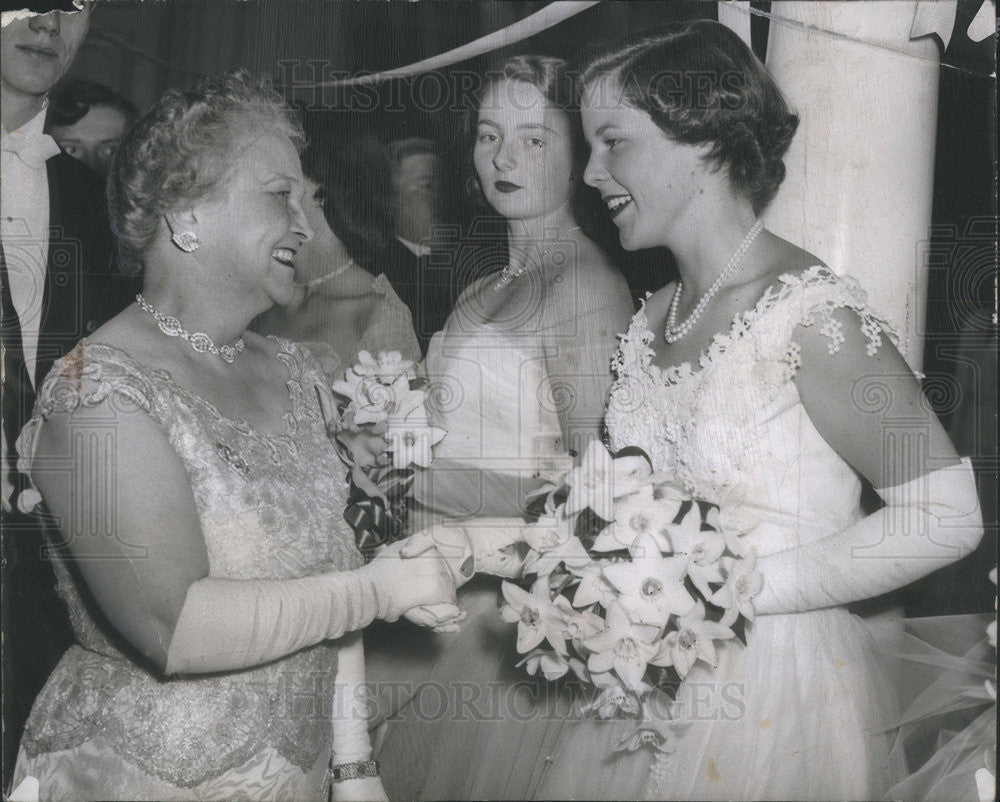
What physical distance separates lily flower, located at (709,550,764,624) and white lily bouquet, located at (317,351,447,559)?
605 millimetres

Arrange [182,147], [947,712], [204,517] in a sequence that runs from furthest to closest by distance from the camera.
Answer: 1. [947,712]
2. [182,147]
3. [204,517]

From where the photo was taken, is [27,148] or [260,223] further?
[27,148]

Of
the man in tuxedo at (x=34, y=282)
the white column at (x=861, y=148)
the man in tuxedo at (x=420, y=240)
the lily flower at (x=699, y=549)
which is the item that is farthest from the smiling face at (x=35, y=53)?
the lily flower at (x=699, y=549)

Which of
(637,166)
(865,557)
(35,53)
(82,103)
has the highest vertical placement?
(35,53)

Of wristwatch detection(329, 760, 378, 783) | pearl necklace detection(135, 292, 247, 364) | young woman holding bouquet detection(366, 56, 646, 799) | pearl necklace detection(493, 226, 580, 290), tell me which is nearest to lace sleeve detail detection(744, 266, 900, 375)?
young woman holding bouquet detection(366, 56, 646, 799)

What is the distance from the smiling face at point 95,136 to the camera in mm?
1994

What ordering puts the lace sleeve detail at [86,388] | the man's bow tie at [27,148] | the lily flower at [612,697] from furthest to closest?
the man's bow tie at [27,148], the lily flower at [612,697], the lace sleeve detail at [86,388]

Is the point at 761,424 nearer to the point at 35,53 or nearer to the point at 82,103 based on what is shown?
the point at 82,103

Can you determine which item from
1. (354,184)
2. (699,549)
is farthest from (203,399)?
(699,549)

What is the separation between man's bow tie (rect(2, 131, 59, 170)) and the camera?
6.70 feet

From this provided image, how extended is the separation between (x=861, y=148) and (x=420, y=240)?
35.4 inches

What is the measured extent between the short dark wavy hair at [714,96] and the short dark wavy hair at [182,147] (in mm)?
632

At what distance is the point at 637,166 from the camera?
1.96 m

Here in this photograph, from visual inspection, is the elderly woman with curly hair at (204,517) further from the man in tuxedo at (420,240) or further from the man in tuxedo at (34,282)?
the man in tuxedo at (420,240)
